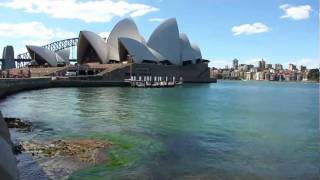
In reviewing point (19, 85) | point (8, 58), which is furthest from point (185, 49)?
point (19, 85)

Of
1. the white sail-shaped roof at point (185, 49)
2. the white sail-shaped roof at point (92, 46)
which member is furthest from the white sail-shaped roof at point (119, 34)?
the white sail-shaped roof at point (185, 49)

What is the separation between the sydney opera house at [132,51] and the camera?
10219 cm

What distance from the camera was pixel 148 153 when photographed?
14.8 metres

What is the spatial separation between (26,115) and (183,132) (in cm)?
1148

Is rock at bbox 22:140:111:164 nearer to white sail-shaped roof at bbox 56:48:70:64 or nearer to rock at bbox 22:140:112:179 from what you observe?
rock at bbox 22:140:112:179

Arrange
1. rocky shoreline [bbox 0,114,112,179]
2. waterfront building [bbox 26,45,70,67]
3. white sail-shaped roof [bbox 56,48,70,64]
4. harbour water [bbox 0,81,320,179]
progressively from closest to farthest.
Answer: rocky shoreline [bbox 0,114,112,179], harbour water [bbox 0,81,320,179], waterfront building [bbox 26,45,70,67], white sail-shaped roof [bbox 56,48,70,64]

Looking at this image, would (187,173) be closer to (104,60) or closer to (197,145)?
(197,145)

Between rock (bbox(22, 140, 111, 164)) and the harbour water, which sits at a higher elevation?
rock (bbox(22, 140, 111, 164))

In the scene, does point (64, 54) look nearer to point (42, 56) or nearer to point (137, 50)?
point (42, 56)

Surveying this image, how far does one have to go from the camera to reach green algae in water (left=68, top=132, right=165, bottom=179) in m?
11.6

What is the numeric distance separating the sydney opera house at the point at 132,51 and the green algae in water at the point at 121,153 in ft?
252

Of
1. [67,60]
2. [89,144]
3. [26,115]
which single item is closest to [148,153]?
[89,144]

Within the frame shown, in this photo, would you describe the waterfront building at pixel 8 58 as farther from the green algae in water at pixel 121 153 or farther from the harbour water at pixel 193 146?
the green algae in water at pixel 121 153

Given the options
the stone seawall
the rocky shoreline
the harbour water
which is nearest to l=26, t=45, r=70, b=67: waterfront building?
the stone seawall
